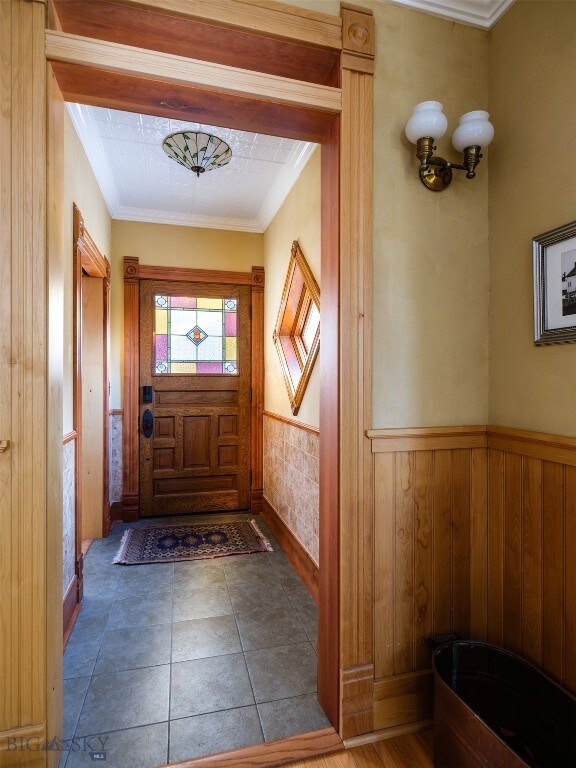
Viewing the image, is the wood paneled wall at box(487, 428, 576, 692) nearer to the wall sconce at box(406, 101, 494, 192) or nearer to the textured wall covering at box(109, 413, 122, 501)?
the wall sconce at box(406, 101, 494, 192)

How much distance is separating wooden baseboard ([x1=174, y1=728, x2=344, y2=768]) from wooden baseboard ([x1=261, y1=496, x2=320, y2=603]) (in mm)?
583

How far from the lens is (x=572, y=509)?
1.30m

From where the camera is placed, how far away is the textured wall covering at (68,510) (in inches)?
85.6

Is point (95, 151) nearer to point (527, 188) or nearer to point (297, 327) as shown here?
point (297, 327)

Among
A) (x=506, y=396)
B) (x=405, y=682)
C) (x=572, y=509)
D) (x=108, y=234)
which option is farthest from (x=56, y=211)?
(x=108, y=234)

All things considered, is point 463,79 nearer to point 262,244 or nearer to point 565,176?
point 565,176

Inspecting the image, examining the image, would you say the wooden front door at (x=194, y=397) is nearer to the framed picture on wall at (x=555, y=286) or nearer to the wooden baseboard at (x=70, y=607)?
the wooden baseboard at (x=70, y=607)

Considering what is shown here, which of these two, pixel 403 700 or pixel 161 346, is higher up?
pixel 161 346

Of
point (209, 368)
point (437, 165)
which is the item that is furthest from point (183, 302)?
point (437, 165)

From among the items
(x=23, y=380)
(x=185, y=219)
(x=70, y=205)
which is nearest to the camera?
(x=23, y=380)

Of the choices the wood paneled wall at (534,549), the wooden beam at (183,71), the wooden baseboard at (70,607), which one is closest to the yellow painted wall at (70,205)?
the wooden baseboard at (70,607)

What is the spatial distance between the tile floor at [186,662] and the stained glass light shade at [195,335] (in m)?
1.81

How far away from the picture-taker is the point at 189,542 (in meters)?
3.27

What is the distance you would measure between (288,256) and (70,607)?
8.58ft
